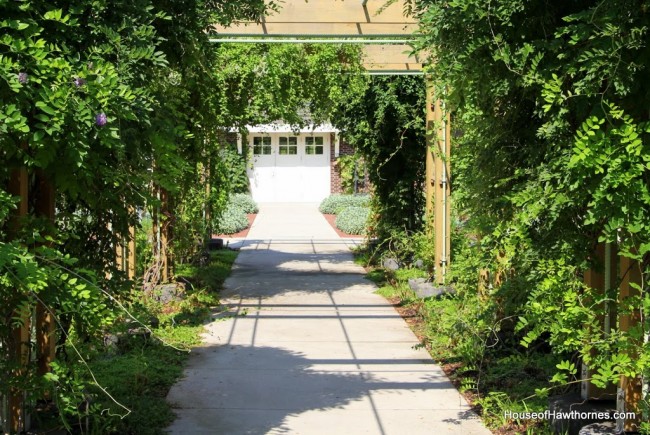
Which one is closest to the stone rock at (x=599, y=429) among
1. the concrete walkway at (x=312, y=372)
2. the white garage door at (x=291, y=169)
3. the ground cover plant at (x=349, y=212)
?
the concrete walkway at (x=312, y=372)

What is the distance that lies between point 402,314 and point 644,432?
5657 mm

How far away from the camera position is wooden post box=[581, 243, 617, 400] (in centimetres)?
455

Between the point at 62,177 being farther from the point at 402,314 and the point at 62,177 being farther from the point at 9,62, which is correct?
the point at 402,314

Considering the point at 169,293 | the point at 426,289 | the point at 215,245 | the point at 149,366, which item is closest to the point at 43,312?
the point at 149,366

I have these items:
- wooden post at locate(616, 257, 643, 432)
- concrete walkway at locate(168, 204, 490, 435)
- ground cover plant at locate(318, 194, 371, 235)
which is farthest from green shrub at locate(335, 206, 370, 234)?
wooden post at locate(616, 257, 643, 432)

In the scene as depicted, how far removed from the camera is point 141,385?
6.11m

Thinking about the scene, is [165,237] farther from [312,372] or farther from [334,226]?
[334,226]

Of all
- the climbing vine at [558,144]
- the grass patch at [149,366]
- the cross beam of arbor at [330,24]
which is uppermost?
the cross beam of arbor at [330,24]

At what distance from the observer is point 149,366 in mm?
6621

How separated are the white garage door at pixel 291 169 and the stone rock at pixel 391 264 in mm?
18033

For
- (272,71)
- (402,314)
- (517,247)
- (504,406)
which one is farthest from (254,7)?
(272,71)

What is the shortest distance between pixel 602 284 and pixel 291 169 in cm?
2669

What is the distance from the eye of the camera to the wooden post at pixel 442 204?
10.3 meters

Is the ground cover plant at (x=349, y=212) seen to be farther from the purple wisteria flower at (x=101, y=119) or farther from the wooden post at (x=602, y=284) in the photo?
the purple wisteria flower at (x=101, y=119)
